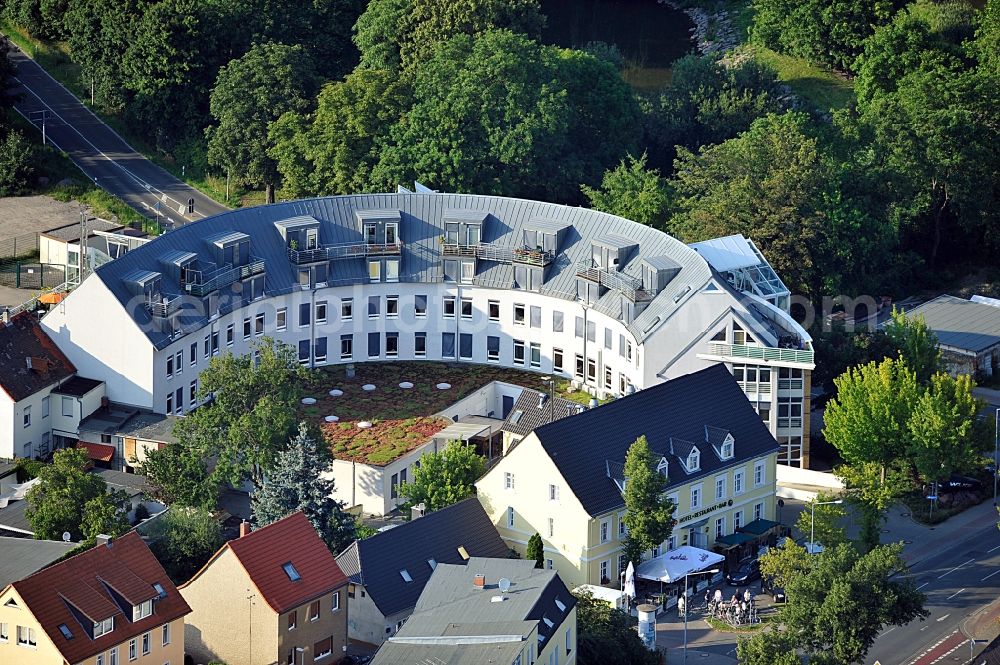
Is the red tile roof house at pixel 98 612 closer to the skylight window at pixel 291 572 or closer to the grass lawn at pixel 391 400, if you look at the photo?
the skylight window at pixel 291 572

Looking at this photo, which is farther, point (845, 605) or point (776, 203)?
point (776, 203)

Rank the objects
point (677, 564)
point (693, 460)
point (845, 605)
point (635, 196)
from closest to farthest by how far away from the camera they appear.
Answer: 1. point (845, 605)
2. point (677, 564)
3. point (693, 460)
4. point (635, 196)

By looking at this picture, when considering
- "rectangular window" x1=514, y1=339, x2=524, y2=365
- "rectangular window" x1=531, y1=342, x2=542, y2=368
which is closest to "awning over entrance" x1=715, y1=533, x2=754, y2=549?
"rectangular window" x1=531, y1=342, x2=542, y2=368

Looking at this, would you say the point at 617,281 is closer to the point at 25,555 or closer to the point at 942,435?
the point at 942,435

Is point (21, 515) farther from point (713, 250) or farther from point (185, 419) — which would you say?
point (713, 250)

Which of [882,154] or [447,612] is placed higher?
[882,154]

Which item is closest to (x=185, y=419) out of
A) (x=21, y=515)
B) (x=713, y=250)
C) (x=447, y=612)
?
(x=21, y=515)

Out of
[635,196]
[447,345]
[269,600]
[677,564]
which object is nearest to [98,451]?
[447,345]

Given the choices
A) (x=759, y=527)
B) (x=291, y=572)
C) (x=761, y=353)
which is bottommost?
(x=759, y=527)
